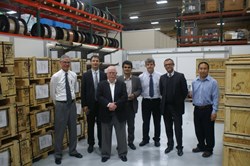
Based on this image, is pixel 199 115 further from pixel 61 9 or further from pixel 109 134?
pixel 61 9

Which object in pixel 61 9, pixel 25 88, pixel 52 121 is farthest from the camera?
pixel 61 9

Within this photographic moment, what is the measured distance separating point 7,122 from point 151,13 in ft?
50.0

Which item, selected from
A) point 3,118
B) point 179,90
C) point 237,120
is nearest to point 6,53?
point 3,118

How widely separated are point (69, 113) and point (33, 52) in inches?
85.5

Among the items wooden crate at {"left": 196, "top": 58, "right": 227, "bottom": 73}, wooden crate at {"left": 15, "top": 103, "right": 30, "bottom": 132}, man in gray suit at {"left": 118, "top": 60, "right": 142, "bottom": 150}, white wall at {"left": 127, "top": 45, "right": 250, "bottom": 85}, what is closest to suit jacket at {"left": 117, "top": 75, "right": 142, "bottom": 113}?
man in gray suit at {"left": 118, "top": 60, "right": 142, "bottom": 150}

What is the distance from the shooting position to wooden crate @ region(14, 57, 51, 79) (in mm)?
3832

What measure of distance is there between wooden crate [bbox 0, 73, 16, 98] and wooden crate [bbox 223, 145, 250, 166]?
3.32 m

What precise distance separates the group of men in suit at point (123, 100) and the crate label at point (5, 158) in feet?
2.79

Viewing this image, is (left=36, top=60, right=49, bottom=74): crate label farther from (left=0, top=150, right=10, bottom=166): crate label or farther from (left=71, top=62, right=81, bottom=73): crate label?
(left=0, top=150, right=10, bottom=166): crate label

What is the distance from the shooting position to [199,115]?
4.11 m

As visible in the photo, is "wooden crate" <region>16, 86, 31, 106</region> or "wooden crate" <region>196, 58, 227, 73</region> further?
"wooden crate" <region>196, 58, 227, 73</region>

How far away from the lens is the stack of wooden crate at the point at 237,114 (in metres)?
3.05

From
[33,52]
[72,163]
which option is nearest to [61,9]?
[33,52]

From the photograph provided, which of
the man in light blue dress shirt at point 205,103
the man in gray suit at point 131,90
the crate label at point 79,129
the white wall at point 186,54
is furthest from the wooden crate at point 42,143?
the white wall at point 186,54
